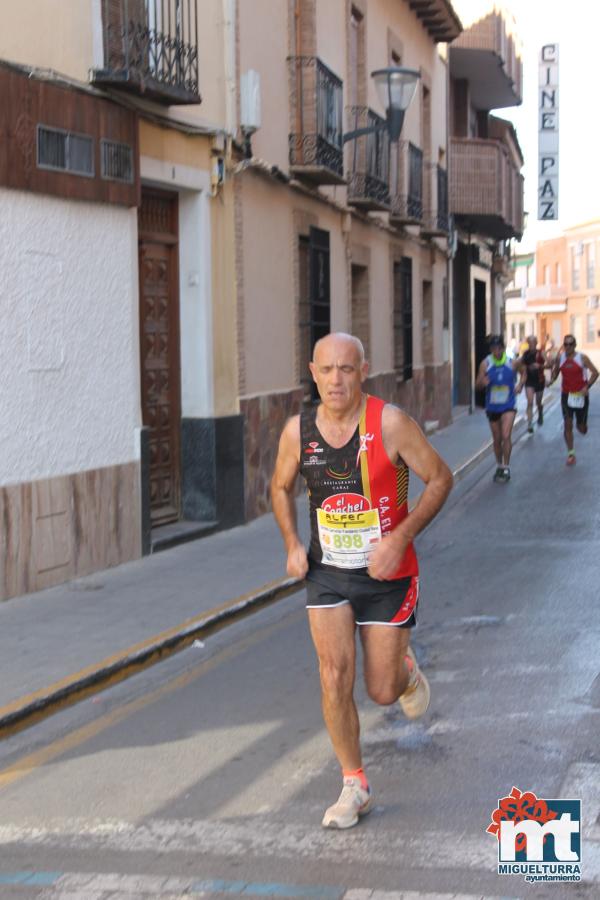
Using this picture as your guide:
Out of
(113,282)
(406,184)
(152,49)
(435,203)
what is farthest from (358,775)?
(435,203)

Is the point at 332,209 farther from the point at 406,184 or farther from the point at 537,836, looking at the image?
the point at 537,836

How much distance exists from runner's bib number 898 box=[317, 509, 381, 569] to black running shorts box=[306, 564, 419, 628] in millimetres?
49

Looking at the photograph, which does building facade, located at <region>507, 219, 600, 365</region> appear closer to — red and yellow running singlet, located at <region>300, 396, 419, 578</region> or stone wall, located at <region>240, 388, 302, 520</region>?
stone wall, located at <region>240, 388, 302, 520</region>

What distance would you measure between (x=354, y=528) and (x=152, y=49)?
23.8 feet

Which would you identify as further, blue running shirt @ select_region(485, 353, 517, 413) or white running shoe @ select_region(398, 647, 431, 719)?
blue running shirt @ select_region(485, 353, 517, 413)

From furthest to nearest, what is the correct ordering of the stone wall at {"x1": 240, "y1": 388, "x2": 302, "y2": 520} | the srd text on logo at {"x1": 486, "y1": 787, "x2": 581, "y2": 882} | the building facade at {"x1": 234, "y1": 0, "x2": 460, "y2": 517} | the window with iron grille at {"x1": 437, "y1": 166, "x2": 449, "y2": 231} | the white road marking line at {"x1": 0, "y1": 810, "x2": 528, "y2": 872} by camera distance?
the window with iron grille at {"x1": 437, "y1": 166, "x2": 449, "y2": 231} < the building facade at {"x1": 234, "y1": 0, "x2": 460, "y2": 517} < the stone wall at {"x1": 240, "y1": 388, "x2": 302, "y2": 520} < the white road marking line at {"x1": 0, "y1": 810, "x2": 528, "y2": 872} < the srd text on logo at {"x1": 486, "y1": 787, "x2": 581, "y2": 882}

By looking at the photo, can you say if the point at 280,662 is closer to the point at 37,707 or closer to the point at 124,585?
the point at 37,707

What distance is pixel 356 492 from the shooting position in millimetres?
4871

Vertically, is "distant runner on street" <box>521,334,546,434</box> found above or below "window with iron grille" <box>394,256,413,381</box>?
below

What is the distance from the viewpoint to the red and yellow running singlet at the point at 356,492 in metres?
4.87

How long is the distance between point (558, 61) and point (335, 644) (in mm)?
31121

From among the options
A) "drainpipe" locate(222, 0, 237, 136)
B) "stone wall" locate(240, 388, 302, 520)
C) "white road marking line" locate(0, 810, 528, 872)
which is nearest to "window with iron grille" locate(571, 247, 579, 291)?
"stone wall" locate(240, 388, 302, 520)

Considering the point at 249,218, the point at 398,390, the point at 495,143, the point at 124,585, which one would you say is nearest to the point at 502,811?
the point at 124,585

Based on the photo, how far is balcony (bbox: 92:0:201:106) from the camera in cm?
1032
